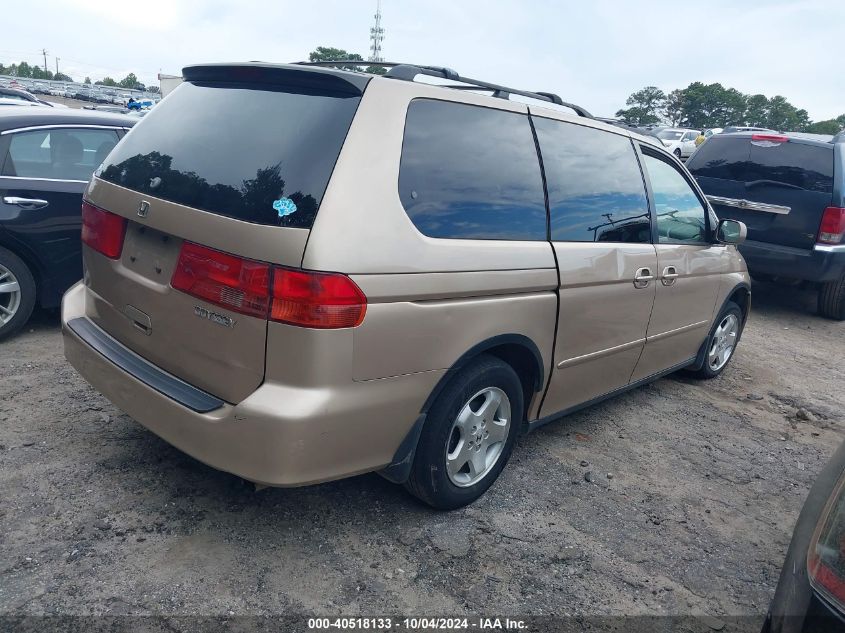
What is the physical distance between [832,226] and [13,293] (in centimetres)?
731

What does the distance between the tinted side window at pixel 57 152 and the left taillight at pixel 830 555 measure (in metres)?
4.82

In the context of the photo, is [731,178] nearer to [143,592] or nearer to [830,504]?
[830,504]

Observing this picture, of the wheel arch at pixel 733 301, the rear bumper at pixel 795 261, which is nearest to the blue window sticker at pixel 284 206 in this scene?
the wheel arch at pixel 733 301

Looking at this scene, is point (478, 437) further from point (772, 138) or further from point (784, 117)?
point (784, 117)

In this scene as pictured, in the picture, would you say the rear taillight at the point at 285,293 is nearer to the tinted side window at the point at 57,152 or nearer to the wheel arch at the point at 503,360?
the wheel arch at the point at 503,360

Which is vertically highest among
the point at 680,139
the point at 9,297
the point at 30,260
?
the point at 680,139

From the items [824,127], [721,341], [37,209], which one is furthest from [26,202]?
[824,127]

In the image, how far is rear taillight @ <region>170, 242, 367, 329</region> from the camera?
7.20 feet

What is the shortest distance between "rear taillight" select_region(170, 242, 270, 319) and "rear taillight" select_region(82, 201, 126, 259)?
482mm

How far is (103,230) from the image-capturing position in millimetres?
2889

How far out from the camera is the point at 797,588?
1.69 meters

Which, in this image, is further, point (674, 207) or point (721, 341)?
point (721, 341)

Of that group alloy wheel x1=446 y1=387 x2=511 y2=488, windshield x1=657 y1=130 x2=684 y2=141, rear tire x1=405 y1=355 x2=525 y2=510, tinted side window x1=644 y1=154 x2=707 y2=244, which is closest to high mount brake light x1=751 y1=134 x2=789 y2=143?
tinted side window x1=644 y1=154 x2=707 y2=244

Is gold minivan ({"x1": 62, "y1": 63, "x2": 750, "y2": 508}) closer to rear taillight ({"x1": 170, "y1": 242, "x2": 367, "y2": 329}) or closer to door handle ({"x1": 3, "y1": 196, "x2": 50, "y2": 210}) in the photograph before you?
rear taillight ({"x1": 170, "y1": 242, "x2": 367, "y2": 329})
